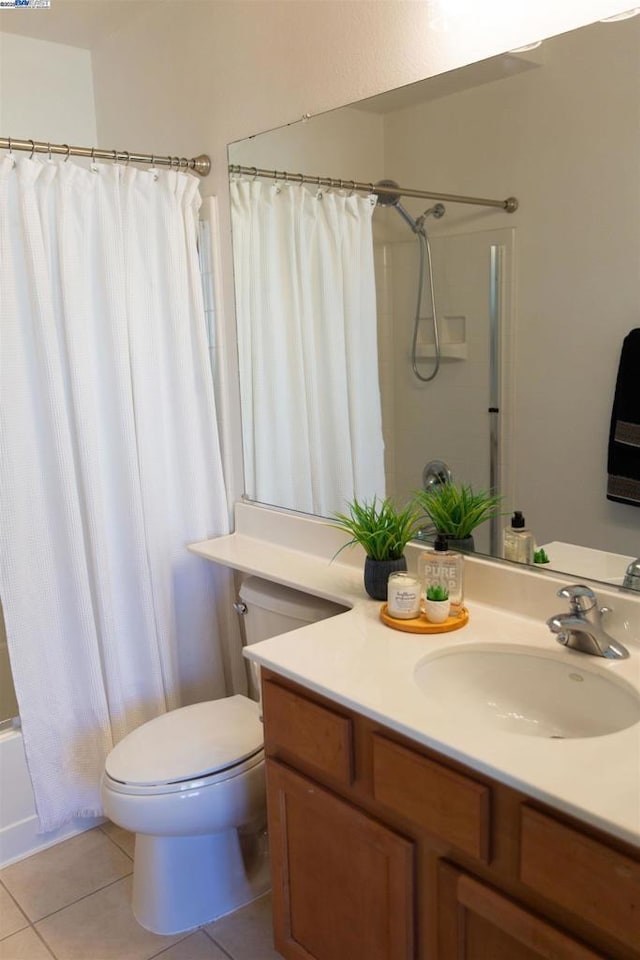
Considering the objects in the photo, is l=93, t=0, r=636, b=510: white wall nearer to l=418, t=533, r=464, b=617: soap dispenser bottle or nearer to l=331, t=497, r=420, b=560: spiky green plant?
l=331, t=497, r=420, b=560: spiky green plant

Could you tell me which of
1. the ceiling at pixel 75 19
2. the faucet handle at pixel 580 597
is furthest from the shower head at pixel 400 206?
the ceiling at pixel 75 19

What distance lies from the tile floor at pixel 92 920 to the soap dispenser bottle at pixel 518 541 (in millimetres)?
1115

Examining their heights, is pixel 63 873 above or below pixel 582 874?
below

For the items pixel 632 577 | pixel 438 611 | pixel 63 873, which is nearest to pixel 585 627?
pixel 632 577

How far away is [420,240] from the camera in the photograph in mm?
1904

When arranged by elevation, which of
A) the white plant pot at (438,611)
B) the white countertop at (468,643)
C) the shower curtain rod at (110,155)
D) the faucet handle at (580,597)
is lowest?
the white countertop at (468,643)

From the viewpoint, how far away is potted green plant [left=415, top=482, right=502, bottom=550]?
6.02 feet

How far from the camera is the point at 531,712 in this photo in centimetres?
155

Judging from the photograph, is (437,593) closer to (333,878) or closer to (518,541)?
(518,541)

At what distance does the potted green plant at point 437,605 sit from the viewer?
1.69 m

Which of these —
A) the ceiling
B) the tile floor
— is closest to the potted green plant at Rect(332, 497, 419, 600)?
the tile floor

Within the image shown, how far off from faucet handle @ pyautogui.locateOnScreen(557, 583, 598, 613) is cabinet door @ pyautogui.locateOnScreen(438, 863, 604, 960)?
→ 52cm

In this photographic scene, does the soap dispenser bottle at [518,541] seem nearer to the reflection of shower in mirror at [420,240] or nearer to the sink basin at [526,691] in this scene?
the sink basin at [526,691]

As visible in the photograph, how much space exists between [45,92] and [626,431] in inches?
90.6
